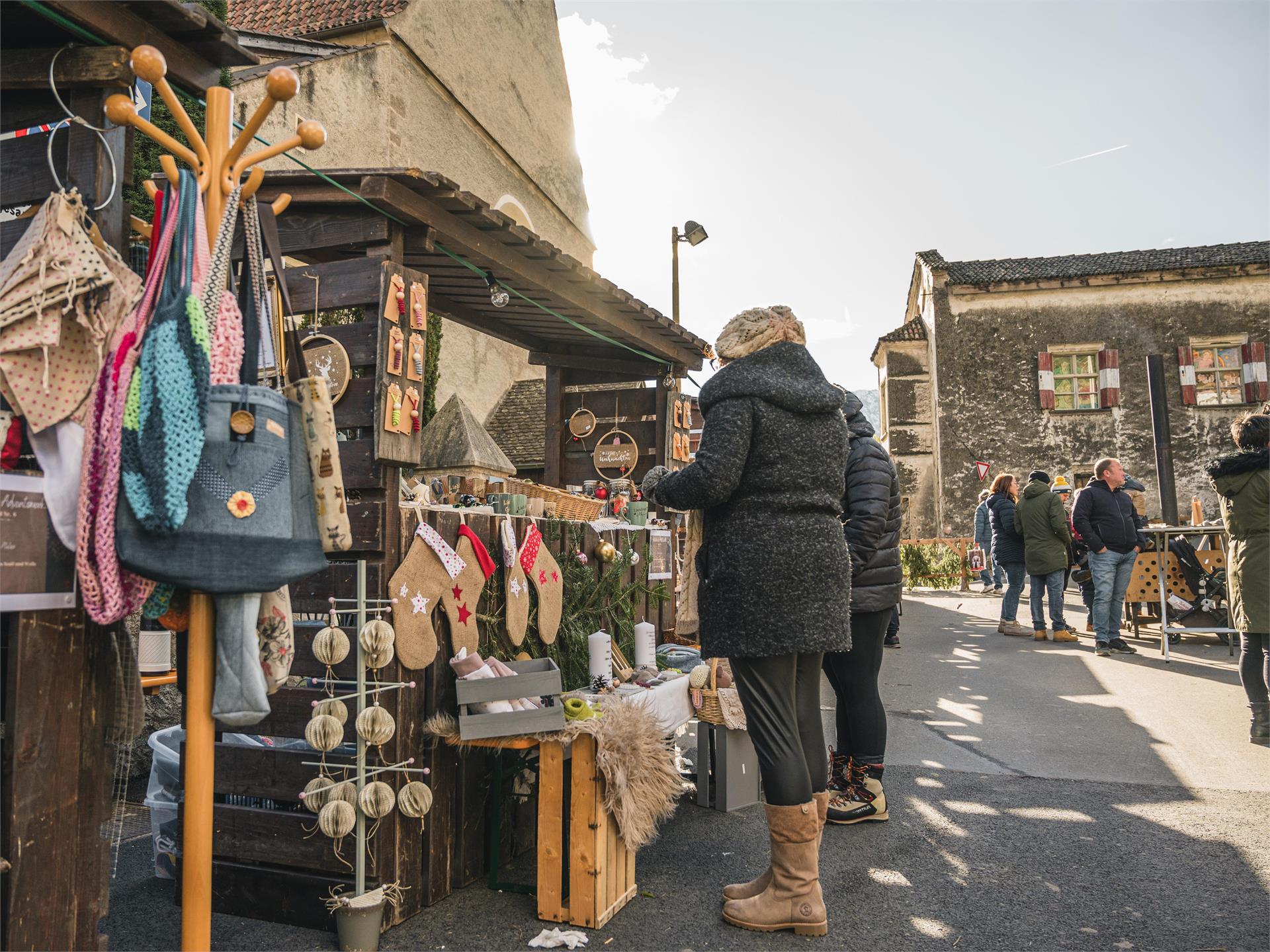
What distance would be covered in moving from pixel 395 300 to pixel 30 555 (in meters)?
1.75

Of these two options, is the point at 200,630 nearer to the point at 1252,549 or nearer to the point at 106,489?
the point at 106,489

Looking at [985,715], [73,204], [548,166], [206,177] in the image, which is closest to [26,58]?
[73,204]

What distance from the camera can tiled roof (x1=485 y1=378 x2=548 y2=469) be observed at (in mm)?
Result: 13649

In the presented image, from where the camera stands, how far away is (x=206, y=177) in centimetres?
218

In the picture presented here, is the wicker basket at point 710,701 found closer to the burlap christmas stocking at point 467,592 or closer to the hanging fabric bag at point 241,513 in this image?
the burlap christmas stocking at point 467,592

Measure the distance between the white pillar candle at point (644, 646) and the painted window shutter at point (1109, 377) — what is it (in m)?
22.9

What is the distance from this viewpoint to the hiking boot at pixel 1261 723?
5.37 metres

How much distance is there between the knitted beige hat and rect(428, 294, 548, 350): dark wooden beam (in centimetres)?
310

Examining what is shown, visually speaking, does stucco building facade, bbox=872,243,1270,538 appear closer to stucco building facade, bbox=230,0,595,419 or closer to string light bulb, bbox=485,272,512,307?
stucco building facade, bbox=230,0,595,419

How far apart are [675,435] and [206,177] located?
571 centimetres

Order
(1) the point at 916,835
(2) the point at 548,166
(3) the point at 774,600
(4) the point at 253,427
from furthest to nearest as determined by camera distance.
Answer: (2) the point at 548,166 → (1) the point at 916,835 → (3) the point at 774,600 → (4) the point at 253,427

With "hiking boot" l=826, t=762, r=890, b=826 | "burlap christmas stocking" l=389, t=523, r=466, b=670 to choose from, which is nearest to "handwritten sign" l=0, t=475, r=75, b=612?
"burlap christmas stocking" l=389, t=523, r=466, b=670

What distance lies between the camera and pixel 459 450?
5422 millimetres

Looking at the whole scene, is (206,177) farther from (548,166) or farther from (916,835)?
(548,166)
